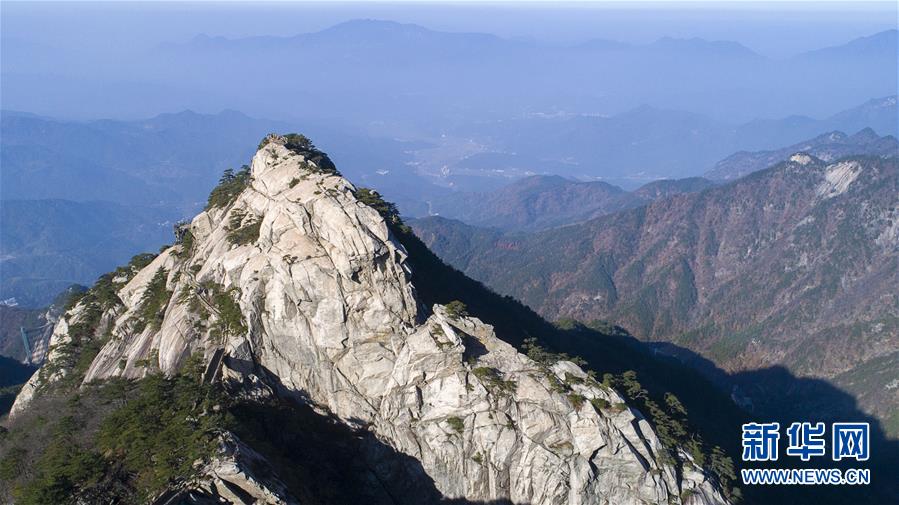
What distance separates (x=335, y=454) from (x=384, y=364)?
710cm

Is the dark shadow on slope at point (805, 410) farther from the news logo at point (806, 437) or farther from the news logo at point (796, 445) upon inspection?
the news logo at point (806, 437)

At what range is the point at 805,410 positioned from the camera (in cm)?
12706

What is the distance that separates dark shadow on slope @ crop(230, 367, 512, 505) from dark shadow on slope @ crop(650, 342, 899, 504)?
49.9 m

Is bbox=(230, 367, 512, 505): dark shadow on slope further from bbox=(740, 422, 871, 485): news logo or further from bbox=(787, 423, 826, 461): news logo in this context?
bbox=(787, 423, 826, 461): news logo

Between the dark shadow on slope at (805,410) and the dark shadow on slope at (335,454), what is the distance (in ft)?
164

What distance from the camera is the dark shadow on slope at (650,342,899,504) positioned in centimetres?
8281

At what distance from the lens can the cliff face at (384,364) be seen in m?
41.7

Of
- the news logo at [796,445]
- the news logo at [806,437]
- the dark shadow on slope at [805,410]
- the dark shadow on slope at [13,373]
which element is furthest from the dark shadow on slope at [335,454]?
the dark shadow on slope at [13,373]

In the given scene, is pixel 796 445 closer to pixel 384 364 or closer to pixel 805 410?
pixel 384 364

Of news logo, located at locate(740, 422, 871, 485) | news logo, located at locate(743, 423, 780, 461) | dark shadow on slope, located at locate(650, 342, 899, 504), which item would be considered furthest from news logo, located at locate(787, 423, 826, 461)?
dark shadow on slope, located at locate(650, 342, 899, 504)

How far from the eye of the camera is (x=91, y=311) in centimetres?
5900

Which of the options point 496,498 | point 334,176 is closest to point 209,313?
point 334,176

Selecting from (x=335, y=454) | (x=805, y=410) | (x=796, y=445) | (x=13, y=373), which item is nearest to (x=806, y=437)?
(x=796, y=445)

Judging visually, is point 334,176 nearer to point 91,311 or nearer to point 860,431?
point 91,311
